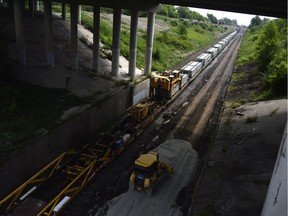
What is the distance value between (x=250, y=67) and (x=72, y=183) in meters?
46.1

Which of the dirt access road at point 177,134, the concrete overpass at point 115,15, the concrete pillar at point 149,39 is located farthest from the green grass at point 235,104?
the concrete pillar at point 149,39

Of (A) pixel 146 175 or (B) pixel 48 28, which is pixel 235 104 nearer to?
(A) pixel 146 175

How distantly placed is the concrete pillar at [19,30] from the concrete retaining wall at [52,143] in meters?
9.82

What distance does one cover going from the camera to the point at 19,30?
2922cm

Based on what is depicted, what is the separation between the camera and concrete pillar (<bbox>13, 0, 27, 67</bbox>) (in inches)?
1134

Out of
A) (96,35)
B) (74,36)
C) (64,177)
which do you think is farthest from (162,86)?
(64,177)

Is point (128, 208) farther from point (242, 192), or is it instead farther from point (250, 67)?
point (250, 67)

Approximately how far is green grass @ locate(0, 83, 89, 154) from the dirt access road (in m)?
5.55

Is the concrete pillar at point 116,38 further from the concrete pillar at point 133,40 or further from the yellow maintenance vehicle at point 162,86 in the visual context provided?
the yellow maintenance vehicle at point 162,86

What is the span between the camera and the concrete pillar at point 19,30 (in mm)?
28812

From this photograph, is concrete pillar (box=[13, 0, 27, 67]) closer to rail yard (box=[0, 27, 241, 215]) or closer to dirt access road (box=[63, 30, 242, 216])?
rail yard (box=[0, 27, 241, 215])

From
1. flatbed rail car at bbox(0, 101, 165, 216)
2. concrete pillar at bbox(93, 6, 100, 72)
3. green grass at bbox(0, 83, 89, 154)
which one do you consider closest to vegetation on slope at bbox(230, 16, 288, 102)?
flatbed rail car at bbox(0, 101, 165, 216)

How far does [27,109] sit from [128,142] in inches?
342

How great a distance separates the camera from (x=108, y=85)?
108ft
